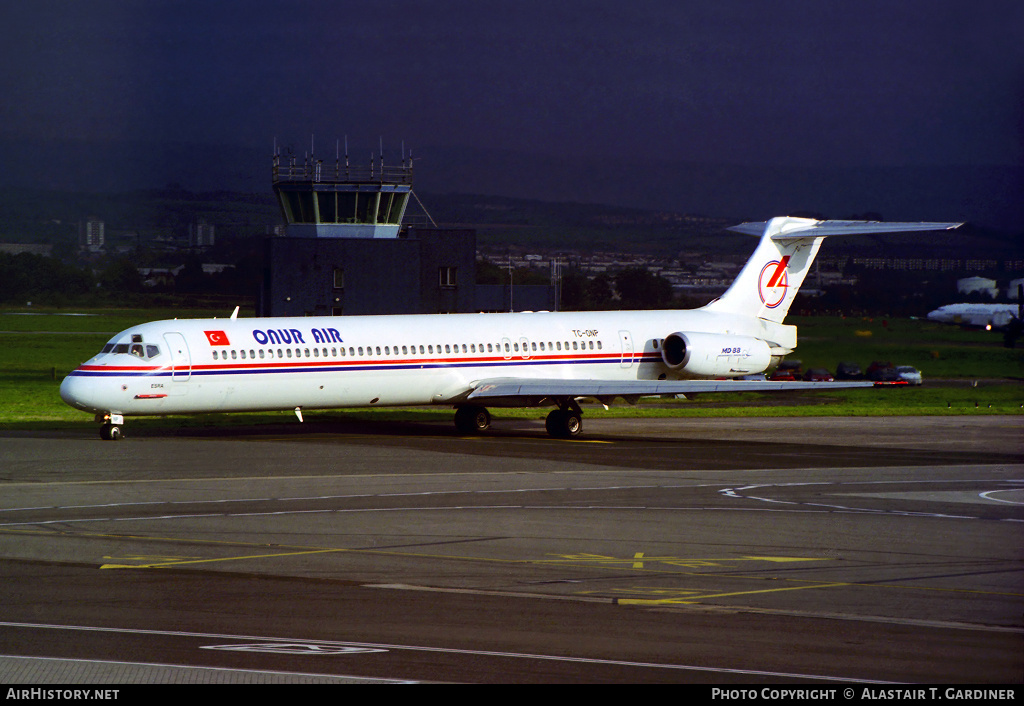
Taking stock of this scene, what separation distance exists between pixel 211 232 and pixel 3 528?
120m

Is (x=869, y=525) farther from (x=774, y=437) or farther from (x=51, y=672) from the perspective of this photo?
(x=774, y=437)

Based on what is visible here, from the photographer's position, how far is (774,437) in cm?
A: 3591

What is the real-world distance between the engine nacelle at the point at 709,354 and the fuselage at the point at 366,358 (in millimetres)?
58

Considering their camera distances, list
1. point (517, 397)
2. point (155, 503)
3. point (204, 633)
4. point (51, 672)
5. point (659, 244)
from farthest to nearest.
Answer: point (659, 244) → point (517, 397) → point (155, 503) → point (204, 633) → point (51, 672)

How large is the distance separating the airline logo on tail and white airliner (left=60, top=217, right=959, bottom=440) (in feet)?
0.16

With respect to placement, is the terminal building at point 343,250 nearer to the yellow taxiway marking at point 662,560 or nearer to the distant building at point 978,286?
the distant building at point 978,286

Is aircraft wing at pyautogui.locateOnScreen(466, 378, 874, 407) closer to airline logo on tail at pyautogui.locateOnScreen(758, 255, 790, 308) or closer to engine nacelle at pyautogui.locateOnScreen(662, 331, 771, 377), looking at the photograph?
engine nacelle at pyautogui.locateOnScreen(662, 331, 771, 377)

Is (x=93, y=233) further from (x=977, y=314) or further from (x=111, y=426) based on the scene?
(x=111, y=426)

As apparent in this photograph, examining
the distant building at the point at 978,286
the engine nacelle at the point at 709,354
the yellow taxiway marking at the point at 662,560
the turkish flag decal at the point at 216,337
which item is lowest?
the yellow taxiway marking at the point at 662,560

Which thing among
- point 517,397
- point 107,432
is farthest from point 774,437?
point 107,432

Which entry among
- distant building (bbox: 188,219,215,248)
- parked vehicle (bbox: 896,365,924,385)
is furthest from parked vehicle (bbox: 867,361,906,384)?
distant building (bbox: 188,219,215,248)

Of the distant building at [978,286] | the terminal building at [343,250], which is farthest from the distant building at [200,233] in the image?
the distant building at [978,286]

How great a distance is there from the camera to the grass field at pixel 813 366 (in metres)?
44.0

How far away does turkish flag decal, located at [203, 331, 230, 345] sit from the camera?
3175cm
